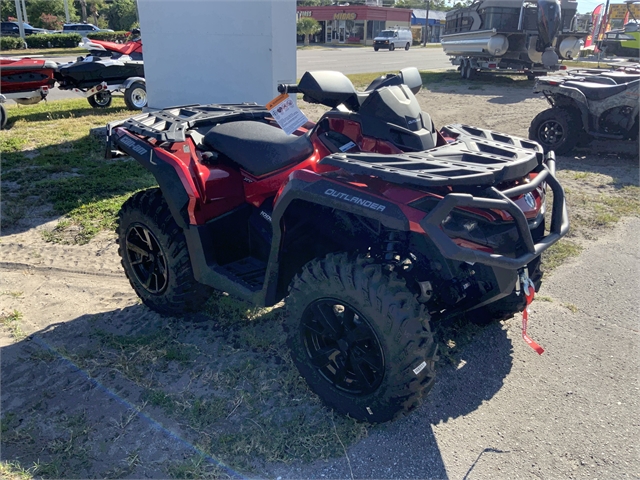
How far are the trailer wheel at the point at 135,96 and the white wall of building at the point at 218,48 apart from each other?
9.02 feet

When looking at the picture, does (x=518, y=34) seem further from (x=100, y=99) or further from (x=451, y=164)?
(x=451, y=164)

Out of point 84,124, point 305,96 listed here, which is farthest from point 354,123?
point 84,124

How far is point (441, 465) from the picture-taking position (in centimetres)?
246

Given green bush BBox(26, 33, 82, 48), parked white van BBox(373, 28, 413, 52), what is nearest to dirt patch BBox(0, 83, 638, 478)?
green bush BBox(26, 33, 82, 48)

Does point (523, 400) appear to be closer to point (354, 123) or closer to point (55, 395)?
point (354, 123)

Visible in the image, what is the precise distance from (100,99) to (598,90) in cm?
975

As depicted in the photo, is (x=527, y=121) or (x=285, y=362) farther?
(x=527, y=121)

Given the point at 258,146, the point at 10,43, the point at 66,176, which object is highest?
the point at 10,43

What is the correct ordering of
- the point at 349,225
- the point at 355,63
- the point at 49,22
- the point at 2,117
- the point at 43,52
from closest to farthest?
the point at 349,225, the point at 2,117, the point at 355,63, the point at 43,52, the point at 49,22

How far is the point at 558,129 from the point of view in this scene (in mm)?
8375

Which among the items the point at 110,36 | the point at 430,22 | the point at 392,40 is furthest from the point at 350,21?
the point at 110,36

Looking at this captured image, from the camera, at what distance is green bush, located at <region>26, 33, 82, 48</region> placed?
32.7 m

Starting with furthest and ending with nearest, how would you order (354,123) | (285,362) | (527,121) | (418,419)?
(527,121) < (285,362) < (354,123) < (418,419)

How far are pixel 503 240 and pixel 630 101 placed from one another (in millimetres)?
6754
